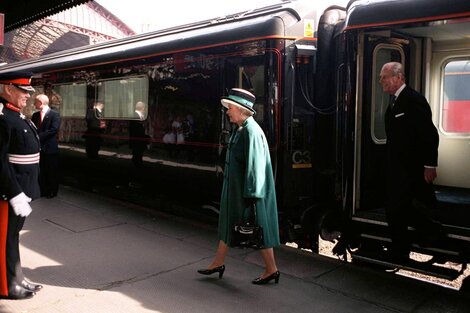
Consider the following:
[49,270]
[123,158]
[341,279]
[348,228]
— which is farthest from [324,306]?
[123,158]

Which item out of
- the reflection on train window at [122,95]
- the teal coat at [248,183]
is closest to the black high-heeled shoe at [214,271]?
the teal coat at [248,183]

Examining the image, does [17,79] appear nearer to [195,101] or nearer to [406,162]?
[195,101]

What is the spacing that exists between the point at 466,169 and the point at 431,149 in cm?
234

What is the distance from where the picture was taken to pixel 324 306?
152 inches

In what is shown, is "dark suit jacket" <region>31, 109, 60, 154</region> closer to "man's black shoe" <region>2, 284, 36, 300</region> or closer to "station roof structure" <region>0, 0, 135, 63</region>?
"station roof structure" <region>0, 0, 135, 63</region>

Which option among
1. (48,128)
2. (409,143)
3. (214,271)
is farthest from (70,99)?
(409,143)

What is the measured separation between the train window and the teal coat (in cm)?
159

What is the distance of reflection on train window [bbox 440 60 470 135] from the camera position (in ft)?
18.8

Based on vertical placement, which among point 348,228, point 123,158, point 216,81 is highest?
point 216,81

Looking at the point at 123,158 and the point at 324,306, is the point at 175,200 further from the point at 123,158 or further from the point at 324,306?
the point at 324,306

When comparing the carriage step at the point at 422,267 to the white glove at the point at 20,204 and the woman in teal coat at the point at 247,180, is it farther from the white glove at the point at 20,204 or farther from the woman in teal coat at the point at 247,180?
the white glove at the point at 20,204

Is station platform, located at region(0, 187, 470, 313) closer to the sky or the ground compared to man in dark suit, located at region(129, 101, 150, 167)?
closer to the ground

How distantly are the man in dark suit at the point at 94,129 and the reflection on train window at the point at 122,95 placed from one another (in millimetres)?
171

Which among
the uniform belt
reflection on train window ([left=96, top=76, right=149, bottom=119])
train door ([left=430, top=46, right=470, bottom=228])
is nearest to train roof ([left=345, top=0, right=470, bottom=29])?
train door ([left=430, top=46, right=470, bottom=228])
